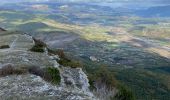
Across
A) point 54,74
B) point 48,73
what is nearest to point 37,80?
point 48,73

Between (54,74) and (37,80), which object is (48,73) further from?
(37,80)

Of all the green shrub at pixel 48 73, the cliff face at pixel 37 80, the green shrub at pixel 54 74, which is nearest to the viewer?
the cliff face at pixel 37 80

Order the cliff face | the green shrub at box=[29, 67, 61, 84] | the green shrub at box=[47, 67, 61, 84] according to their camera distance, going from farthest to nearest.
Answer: the green shrub at box=[47, 67, 61, 84] < the green shrub at box=[29, 67, 61, 84] < the cliff face

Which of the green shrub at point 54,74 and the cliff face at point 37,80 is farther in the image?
the green shrub at point 54,74

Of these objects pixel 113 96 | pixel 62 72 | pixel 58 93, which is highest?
pixel 58 93

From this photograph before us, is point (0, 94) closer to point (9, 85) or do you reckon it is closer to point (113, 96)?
Result: point (9, 85)

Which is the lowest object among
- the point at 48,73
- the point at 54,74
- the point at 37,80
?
the point at 54,74

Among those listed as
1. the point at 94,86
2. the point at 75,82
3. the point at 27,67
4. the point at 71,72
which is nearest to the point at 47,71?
the point at 27,67

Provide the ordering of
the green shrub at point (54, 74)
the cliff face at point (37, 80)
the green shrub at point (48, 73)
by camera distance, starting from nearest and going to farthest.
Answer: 1. the cliff face at point (37, 80)
2. the green shrub at point (48, 73)
3. the green shrub at point (54, 74)
